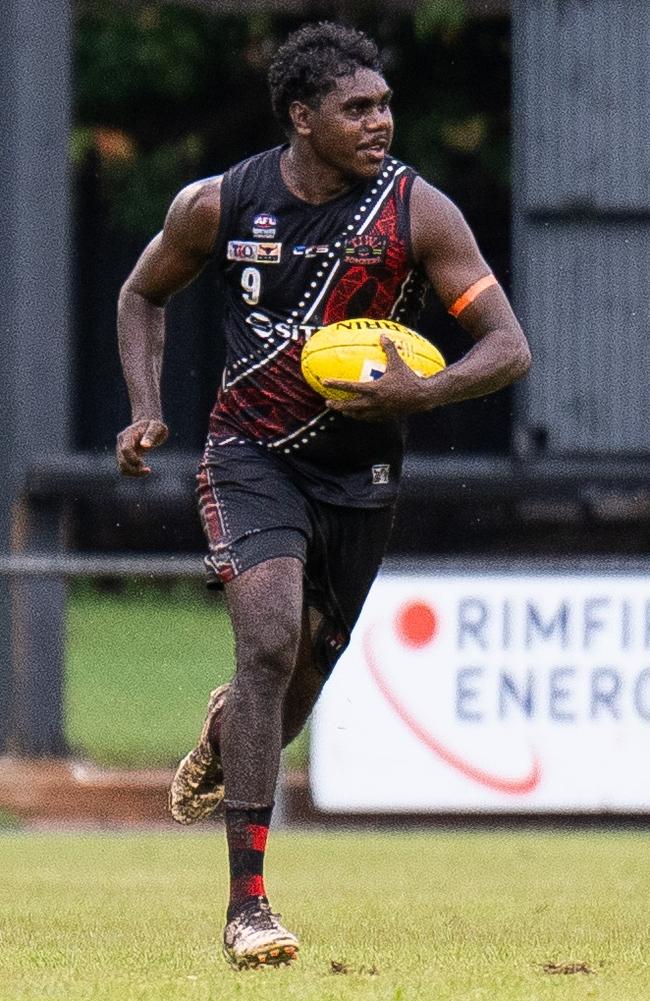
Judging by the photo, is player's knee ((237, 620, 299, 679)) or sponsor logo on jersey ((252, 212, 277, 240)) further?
sponsor logo on jersey ((252, 212, 277, 240))

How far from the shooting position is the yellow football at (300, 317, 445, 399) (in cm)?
574

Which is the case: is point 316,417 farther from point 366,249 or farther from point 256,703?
point 256,703

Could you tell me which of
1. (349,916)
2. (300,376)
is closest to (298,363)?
(300,376)

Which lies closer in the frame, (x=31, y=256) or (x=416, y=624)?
(x=416, y=624)

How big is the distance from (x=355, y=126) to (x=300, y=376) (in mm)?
651

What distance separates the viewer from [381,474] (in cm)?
615

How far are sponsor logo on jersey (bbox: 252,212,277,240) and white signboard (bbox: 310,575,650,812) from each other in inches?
164

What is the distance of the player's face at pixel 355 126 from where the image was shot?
5934 millimetres

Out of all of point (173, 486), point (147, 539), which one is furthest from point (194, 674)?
point (147, 539)

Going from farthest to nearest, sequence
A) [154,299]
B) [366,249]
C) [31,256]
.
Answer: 1. [31,256]
2. [154,299]
3. [366,249]

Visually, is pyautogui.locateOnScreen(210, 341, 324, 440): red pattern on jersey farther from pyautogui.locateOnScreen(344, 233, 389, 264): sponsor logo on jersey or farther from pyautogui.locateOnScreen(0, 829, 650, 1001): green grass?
pyautogui.locateOnScreen(0, 829, 650, 1001): green grass

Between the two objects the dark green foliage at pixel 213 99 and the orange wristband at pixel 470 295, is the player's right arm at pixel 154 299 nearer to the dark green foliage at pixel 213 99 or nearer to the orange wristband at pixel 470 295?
the orange wristband at pixel 470 295

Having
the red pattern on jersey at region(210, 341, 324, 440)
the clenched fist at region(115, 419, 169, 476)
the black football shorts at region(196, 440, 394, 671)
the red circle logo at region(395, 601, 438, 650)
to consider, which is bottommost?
the red circle logo at region(395, 601, 438, 650)

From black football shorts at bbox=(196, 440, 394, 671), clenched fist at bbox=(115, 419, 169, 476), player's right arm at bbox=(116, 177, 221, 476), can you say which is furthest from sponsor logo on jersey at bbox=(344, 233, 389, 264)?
clenched fist at bbox=(115, 419, 169, 476)
